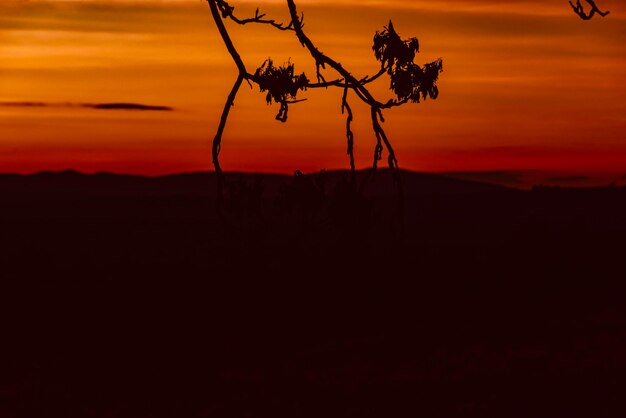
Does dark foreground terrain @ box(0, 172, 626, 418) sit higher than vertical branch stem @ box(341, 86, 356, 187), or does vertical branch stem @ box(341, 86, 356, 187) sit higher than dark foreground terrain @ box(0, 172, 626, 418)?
vertical branch stem @ box(341, 86, 356, 187)

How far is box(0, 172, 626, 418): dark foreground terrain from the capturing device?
67.3ft

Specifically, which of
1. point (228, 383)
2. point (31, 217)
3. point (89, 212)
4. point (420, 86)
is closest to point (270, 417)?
point (228, 383)

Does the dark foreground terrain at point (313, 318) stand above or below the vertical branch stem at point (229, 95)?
below

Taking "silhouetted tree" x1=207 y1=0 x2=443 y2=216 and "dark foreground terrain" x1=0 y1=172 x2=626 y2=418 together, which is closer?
"silhouetted tree" x1=207 y1=0 x2=443 y2=216

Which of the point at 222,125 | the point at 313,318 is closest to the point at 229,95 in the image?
the point at 222,125

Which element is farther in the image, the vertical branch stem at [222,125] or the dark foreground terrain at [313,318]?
the dark foreground terrain at [313,318]

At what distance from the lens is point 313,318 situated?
1469 inches

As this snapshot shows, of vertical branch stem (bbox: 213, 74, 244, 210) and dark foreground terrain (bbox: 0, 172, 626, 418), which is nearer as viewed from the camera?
vertical branch stem (bbox: 213, 74, 244, 210)

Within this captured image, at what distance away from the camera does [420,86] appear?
13180 mm

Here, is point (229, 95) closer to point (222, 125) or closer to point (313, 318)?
point (222, 125)

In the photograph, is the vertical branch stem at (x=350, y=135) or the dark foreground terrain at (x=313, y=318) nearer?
the vertical branch stem at (x=350, y=135)

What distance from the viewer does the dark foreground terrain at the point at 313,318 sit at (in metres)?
20.5

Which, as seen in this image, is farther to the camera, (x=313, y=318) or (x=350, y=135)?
(x=313, y=318)

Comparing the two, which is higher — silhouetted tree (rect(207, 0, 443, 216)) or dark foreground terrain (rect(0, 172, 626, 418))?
silhouetted tree (rect(207, 0, 443, 216))
